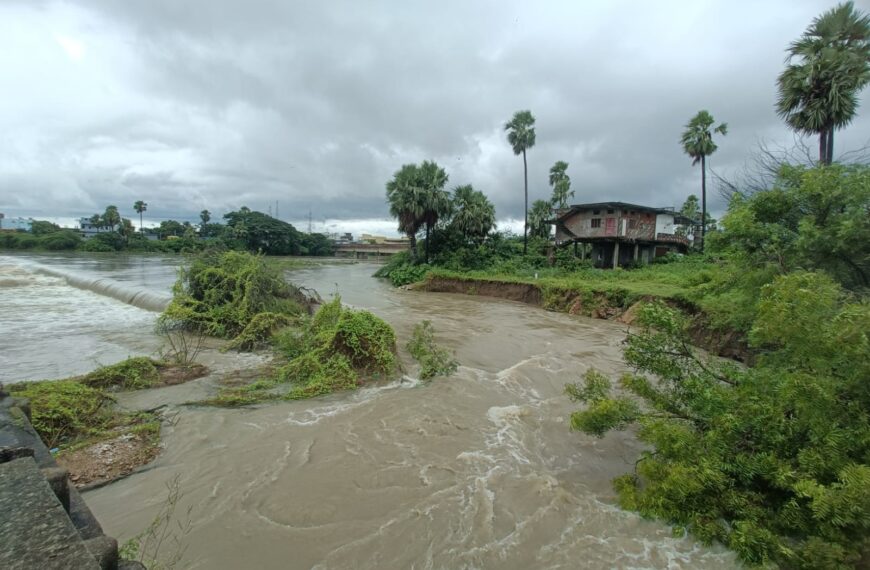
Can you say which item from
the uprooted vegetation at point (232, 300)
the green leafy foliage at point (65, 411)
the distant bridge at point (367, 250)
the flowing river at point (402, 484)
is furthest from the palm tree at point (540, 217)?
the green leafy foliage at point (65, 411)

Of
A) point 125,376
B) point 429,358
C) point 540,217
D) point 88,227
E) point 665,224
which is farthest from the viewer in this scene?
point 88,227

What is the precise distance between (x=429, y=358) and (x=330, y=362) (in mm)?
2347

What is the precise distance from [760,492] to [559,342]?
10.1m

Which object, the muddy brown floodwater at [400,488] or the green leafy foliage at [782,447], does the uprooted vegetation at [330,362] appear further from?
the green leafy foliage at [782,447]

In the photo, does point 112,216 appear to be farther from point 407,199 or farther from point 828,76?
Answer: point 828,76

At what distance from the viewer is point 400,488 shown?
5.10m

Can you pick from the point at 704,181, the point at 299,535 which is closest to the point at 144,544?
the point at 299,535

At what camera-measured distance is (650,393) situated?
5.12m

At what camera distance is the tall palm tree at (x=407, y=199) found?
3725 cm

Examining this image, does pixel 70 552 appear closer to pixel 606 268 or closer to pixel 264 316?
pixel 264 316

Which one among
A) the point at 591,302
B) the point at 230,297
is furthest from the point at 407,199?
the point at 230,297

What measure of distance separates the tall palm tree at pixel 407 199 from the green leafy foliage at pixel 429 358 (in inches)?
1090

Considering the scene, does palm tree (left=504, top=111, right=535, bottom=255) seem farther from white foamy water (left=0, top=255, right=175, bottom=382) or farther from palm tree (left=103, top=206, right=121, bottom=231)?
palm tree (left=103, top=206, right=121, bottom=231)

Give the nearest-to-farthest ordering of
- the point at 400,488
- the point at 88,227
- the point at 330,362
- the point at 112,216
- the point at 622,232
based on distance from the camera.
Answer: the point at 400,488 → the point at 330,362 → the point at 622,232 → the point at 112,216 → the point at 88,227
